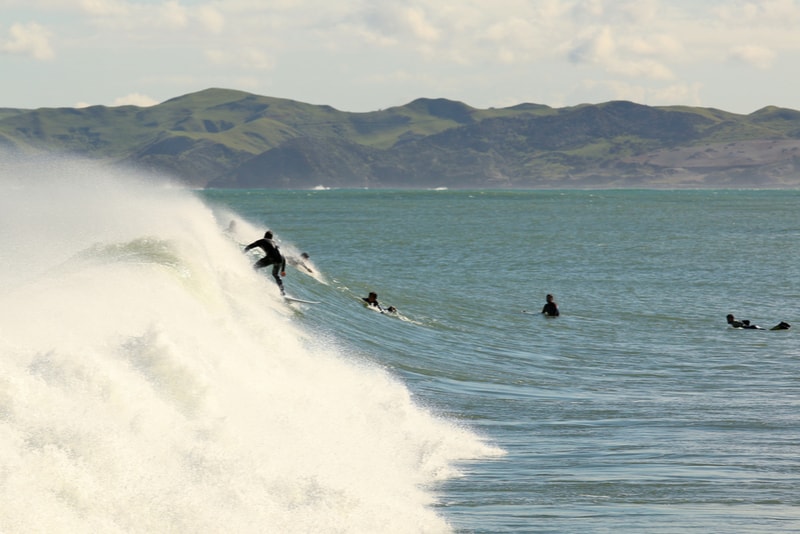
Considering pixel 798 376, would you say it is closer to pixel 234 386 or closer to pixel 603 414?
pixel 603 414

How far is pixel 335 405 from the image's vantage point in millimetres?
18250

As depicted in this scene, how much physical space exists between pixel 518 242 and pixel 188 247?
68.0 meters

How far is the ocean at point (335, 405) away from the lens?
11133 mm

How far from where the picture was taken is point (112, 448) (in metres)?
11.0

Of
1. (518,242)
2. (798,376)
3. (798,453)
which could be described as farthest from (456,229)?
(798,453)

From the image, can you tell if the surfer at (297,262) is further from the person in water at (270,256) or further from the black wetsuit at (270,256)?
the black wetsuit at (270,256)

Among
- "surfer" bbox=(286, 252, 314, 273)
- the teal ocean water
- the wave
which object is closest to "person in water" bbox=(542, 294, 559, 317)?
the teal ocean water

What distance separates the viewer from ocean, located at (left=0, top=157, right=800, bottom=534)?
1113 centimetres

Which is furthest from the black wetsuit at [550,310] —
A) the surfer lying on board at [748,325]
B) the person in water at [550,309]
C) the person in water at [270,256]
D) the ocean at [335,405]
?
the person in water at [270,256]

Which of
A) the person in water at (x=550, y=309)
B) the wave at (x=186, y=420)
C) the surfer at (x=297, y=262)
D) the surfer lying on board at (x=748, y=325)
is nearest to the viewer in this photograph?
the wave at (x=186, y=420)

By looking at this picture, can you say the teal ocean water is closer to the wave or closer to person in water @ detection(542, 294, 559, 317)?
person in water @ detection(542, 294, 559, 317)

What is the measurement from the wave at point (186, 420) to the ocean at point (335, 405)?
0.03 meters

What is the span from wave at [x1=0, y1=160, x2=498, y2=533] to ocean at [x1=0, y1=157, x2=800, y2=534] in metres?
0.03

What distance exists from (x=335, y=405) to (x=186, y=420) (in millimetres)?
5252
